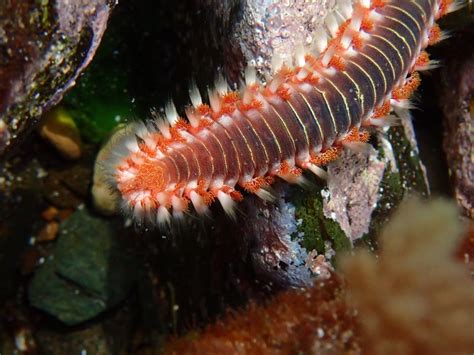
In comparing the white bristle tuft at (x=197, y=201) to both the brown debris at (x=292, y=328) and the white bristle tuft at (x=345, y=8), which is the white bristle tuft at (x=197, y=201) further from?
the white bristle tuft at (x=345, y=8)

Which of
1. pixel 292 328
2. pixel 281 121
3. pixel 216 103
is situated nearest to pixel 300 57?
pixel 281 121

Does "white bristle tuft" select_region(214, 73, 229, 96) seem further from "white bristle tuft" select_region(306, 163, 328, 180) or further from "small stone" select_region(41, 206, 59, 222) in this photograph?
Answer: "small stone" select_region(41, 206, 59, 222)

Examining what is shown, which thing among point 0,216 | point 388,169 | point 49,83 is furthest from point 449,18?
point 0,216

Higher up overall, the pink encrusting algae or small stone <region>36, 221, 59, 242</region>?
the pink encrusting algae

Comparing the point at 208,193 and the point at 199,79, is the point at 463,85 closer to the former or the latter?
the point at 199,79

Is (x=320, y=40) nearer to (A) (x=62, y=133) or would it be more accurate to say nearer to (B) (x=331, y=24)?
(B) (x=331, y=24)

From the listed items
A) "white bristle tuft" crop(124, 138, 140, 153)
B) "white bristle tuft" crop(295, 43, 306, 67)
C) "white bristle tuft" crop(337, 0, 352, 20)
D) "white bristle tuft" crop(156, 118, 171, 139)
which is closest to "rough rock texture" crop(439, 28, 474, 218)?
"white bristle tuft" crop(337, 0, 352, 20)

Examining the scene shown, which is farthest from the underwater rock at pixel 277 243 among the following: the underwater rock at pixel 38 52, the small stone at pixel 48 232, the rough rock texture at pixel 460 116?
the small stone at pixel 48 232

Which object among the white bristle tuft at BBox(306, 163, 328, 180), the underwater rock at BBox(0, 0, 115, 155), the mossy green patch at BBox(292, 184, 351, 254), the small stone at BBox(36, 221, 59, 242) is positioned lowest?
the mossy green patch at BBox(292, 184, 351, 254)
